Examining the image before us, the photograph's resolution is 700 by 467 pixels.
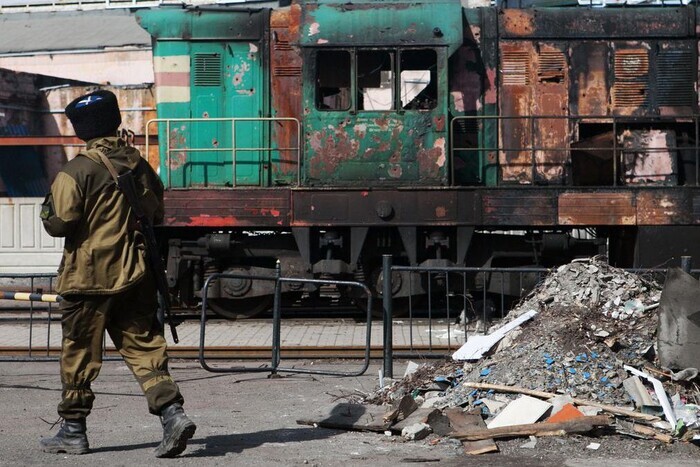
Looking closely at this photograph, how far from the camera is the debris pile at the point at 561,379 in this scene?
6.03 m

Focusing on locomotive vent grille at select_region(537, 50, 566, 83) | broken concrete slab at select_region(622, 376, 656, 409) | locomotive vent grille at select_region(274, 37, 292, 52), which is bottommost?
broken concrete slab at select_region(622, 376, 656, 409)

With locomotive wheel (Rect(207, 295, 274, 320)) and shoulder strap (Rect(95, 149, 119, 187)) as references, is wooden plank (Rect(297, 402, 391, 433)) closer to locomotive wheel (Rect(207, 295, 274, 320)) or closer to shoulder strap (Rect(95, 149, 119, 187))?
shoulder strap (Rect(95, 149, 119, 187))

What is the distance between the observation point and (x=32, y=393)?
26.3ft

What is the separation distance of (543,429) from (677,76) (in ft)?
27.3

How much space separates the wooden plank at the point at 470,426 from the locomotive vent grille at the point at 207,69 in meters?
7.82

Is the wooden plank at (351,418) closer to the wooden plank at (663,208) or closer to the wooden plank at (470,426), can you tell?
the wooden plank at (470,426)

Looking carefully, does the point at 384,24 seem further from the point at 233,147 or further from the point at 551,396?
the point at 551,396

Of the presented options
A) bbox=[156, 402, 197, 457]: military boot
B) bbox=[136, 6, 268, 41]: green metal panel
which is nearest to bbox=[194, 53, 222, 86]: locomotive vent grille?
bbox=[136, 6, 268, 41]: green metal panel

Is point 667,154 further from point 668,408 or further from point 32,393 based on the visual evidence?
point 32,393

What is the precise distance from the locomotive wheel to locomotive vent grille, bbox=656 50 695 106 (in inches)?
229

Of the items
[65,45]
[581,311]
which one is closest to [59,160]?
[65,45]

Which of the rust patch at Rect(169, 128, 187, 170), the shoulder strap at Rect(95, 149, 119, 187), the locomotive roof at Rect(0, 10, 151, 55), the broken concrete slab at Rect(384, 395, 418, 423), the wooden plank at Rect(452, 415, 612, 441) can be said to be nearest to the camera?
the shoulder strap at Rect(95, 149, 119, 187)

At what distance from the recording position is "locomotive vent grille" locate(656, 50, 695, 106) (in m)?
12.9

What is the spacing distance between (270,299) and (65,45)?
18.6 metres
